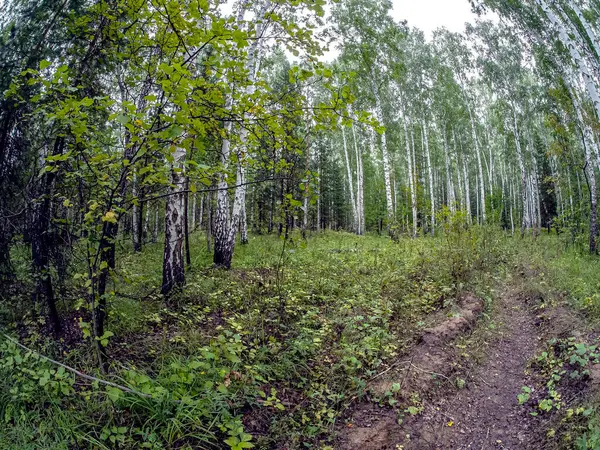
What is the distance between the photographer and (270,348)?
12.6 ft

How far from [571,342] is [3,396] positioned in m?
5.85

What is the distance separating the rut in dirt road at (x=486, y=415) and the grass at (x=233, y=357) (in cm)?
70

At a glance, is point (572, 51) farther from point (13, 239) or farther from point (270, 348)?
point (13, 239)

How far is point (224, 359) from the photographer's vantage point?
3.45 meters

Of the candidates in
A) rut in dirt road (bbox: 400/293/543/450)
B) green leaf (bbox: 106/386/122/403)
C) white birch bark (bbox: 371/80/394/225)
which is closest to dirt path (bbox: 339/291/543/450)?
rut in dirt road (bbox: 400/293/543/450)

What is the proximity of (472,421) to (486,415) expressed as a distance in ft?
0.65

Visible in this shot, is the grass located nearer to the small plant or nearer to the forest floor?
the forest floor

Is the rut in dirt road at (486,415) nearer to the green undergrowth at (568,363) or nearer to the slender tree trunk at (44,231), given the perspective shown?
the green undergrowth at (568,363)

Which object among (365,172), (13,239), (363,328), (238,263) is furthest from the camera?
(365,172)

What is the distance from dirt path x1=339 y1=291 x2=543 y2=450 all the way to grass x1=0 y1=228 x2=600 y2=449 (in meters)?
0.42

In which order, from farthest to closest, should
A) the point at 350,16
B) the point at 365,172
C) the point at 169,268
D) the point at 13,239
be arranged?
1. the point at 365,172
2. the point at 350,16
3. the point at 169,268
4. the point at 13,239

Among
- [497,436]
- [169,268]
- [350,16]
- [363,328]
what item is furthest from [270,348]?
[350,16]

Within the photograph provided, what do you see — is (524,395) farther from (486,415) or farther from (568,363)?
(568,363)

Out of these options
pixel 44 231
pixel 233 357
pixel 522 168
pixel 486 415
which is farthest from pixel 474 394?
pixel 522 168
